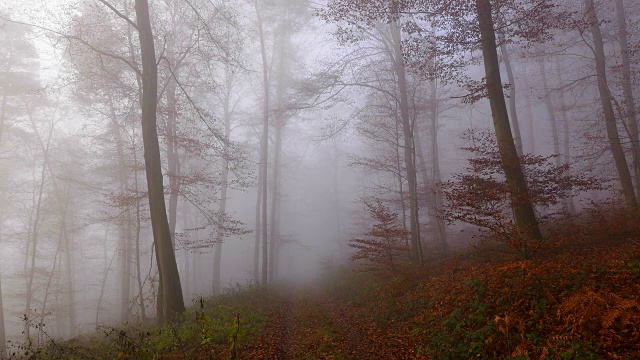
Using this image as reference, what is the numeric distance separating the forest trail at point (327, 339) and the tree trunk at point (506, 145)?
13.8 ft

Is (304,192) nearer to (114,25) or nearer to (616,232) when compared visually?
(114,25)

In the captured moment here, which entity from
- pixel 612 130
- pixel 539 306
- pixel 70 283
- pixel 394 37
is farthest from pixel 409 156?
pixel 70 283

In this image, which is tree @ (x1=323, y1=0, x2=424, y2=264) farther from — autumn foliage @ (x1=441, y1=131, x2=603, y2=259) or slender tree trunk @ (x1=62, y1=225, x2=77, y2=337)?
slender tree trunk @ (x1=62, y1=225, x2=77, y2=337)

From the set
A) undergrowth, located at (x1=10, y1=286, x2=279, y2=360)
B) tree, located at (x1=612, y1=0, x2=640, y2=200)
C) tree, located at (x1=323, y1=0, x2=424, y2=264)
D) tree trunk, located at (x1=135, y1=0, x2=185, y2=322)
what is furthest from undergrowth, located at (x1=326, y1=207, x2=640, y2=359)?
tree trunk, located at (x1=135, y1=0, x2=185, y2=322)

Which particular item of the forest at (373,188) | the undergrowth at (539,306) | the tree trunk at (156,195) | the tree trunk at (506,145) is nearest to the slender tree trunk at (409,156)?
the forest at (373,188)

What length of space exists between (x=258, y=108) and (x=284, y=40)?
5.33 m

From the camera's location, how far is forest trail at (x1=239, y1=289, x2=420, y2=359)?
261 inches

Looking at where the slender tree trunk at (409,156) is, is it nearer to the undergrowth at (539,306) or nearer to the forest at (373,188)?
the forest at (373,188)

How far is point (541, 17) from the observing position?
871 centimetres

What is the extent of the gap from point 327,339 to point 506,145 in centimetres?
647

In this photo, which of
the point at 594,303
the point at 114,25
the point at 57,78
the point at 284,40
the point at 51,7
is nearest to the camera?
the point at 594,303

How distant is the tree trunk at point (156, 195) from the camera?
9.08 meters

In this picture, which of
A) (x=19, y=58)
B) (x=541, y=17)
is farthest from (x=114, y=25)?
(x=541, y=17)

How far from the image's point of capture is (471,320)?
6.18 metres
